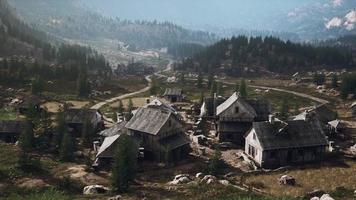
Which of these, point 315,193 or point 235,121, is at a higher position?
point 235,121

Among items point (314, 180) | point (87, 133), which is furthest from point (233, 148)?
point (87, 133)

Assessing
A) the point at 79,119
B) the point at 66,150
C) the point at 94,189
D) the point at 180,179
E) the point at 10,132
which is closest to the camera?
the point at 94,189

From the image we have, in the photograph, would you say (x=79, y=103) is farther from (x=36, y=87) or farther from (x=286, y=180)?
(x=286, y=180)

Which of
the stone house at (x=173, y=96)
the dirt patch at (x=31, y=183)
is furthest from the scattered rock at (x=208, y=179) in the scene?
the stone house at (x=173, y=96)

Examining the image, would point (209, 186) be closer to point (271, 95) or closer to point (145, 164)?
point (145, 164)

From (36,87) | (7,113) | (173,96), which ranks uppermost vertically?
(36,87)

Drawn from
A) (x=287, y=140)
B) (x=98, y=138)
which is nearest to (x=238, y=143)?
(x=287, y=140)

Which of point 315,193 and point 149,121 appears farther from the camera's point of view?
point 149,121

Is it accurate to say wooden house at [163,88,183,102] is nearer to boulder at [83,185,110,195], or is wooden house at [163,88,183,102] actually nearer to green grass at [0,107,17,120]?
green grass at [0,107,17,120]
